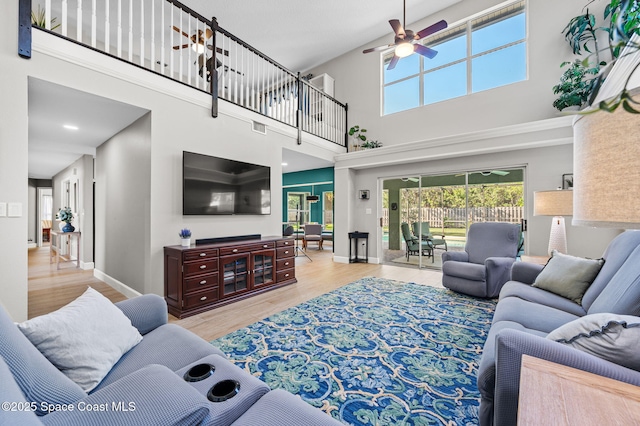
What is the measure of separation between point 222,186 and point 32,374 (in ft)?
10.8

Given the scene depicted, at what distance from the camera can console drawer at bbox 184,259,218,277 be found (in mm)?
3145

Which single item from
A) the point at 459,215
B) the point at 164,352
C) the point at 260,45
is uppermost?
the point at 260,45

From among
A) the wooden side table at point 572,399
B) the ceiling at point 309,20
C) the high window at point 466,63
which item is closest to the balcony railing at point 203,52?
the ceiling at point 309,20

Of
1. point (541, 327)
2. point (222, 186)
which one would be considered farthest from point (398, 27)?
point (541, 327)

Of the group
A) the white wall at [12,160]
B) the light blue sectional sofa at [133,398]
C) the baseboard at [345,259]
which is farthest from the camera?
the baseboard at [345,259]

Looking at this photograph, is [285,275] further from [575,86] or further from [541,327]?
[575,86]

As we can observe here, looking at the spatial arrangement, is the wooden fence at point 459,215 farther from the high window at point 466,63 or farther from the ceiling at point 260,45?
the ceiling at point 260,45

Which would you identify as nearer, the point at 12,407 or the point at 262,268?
the point at 12,407

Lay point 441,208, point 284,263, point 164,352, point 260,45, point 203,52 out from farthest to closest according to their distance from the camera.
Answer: point 260,45
point 441,208
point 203,52
point 284,263
point 164,352

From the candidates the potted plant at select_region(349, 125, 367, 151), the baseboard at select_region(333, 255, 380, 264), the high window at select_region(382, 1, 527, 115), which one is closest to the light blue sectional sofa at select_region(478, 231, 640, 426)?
the baseboard at select_region(333, 255, 380, 264)

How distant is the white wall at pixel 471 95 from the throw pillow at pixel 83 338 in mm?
6060

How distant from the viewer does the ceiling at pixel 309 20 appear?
16.9 ft

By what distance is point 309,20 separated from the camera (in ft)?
18.6

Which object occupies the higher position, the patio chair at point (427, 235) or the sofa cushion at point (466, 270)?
the patio chair at point (427, 235)
